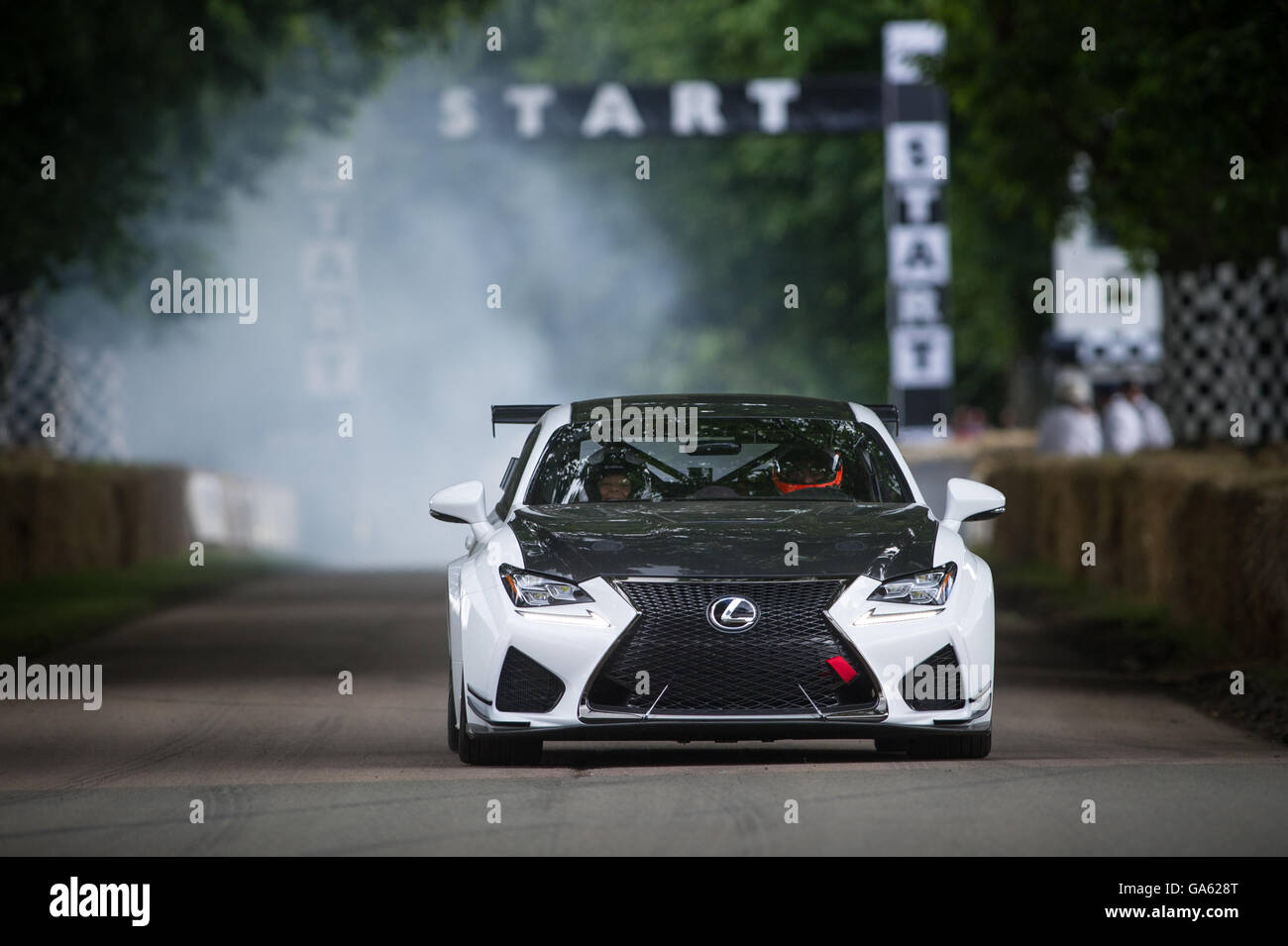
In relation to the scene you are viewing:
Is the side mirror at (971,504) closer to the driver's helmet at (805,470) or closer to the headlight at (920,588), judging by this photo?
the driver's helmet at (805,470)

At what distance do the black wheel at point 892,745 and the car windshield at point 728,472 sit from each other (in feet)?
3.51

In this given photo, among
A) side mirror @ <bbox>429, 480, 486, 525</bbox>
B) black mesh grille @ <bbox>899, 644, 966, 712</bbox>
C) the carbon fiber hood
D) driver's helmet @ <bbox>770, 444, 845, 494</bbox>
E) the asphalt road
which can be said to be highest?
driver's helmet @ <bbox>770, 444, 845, 494</bbox>

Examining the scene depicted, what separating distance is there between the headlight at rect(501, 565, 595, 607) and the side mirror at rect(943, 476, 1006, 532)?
183 cm

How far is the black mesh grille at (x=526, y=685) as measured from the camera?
9883mm

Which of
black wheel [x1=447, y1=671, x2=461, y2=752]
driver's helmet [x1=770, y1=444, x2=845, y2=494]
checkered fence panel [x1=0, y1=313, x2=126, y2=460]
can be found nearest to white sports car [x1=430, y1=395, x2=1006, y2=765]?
black wheel [x1=447, y1=671, x2=461, y2=752]

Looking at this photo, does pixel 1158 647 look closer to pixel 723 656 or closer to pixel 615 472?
pixel 615 472

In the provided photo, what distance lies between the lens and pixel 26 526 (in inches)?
928

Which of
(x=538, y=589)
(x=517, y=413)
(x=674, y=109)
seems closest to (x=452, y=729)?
(x=538, y=589)

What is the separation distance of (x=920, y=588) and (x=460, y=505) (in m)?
2.09

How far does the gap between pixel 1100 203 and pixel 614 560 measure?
16.5 m

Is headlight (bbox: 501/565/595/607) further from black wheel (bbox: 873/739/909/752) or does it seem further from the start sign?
the start sign

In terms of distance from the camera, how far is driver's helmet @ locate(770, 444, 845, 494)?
11336 millimetres

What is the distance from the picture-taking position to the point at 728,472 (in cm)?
1158
